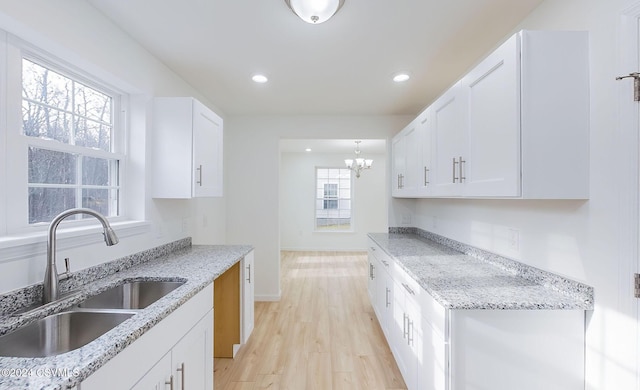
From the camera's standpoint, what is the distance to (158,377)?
4.01ft

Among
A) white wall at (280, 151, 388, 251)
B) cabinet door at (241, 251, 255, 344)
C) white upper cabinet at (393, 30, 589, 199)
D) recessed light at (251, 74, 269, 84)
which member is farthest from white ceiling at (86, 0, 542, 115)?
white wall at (280, 151, 388, 251)

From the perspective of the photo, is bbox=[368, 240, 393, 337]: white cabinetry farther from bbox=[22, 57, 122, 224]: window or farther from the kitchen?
bbox=[22, 57, 122, 224]: window

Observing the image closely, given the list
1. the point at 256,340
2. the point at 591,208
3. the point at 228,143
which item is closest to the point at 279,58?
the point at 228,143

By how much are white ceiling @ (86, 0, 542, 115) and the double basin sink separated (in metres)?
1.65

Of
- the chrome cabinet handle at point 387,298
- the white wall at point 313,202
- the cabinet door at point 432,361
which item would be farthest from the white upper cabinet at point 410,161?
the white wall at point 313,202

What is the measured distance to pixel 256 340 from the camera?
286cm

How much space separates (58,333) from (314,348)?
1.97 metres

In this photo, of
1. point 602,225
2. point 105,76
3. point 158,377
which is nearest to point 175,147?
point 105,76

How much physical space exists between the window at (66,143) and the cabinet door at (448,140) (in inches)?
91.5

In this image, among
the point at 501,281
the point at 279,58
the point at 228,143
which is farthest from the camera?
the point at 228,143

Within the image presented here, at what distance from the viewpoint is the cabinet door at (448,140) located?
1.86 m

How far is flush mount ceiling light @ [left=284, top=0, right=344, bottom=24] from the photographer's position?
1.45m

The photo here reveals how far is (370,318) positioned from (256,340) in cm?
130

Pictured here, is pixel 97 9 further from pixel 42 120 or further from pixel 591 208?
pixel 591 208
